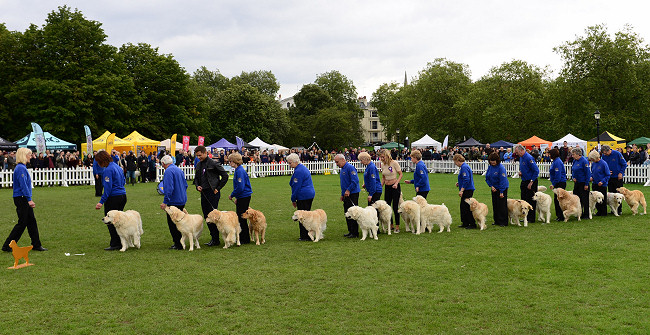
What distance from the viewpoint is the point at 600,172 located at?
1288 centimetres

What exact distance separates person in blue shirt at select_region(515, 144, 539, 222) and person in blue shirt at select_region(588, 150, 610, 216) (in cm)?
158

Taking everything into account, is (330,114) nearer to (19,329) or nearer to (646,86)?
(646,86)

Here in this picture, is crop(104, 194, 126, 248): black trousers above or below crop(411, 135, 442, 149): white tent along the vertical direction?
below

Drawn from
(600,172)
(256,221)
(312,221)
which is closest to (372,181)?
(312,221)

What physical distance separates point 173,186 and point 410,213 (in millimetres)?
4943

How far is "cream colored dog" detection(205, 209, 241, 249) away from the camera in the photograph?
9.61 metres

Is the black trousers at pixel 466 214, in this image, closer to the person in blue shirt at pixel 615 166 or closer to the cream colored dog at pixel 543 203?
the cream colored dog at pixel 543 203

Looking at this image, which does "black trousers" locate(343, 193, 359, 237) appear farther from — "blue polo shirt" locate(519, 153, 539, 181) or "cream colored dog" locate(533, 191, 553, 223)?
"cream colored dog" locate(533, 191, 553, 223)

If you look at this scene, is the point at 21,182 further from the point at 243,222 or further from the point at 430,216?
the point at 430,216

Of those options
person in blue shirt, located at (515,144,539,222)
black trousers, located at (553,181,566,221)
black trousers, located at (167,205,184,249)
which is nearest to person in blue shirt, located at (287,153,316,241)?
black trousers, located at (167,205,184,249)

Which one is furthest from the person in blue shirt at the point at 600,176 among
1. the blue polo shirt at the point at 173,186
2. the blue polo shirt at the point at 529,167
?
the blue polo shirt at the point at 173,186

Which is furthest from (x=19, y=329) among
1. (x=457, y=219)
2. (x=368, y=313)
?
(x=457, y=219)

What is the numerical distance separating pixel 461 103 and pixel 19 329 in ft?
193

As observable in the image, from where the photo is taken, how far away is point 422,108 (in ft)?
217
